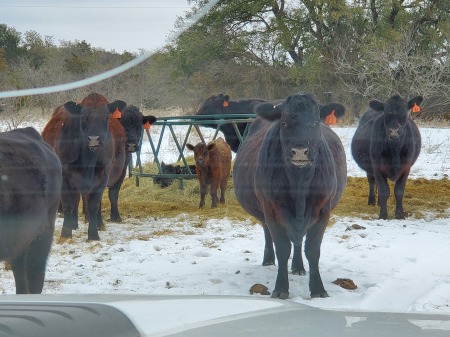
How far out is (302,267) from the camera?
7.00 meters

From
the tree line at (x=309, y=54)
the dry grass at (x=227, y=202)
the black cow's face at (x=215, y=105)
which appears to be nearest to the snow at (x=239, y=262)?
the dry grass at (x=227, y=202)

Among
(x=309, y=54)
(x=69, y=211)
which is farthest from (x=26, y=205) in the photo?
(x=309, y=54)

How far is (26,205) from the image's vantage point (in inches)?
204

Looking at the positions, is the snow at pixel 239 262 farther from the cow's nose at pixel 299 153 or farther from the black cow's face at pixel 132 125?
the black cow's face at pixel 132 125

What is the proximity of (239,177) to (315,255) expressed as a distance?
53.8 inches

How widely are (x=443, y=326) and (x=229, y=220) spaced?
8.41 m

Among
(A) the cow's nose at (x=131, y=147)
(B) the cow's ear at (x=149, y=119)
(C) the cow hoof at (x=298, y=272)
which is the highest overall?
(B) the cow's ear at (x=149, y=119)

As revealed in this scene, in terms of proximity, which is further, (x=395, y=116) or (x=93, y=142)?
(x=395, y=116)

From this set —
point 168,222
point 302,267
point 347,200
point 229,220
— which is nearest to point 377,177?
point 347,200

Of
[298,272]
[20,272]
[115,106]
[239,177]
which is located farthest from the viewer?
[115,106]

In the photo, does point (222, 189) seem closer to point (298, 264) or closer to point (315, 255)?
point (298, 264)

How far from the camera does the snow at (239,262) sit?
244 inches

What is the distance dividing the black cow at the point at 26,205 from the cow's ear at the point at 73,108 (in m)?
3.75

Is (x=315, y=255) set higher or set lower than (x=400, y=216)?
higher
